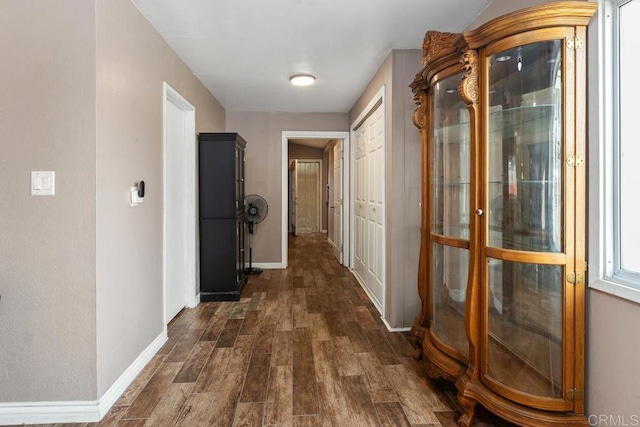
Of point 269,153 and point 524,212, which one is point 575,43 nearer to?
point 524,212

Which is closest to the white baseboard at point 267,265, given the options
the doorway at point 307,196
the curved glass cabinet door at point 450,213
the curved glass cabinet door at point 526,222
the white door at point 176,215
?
the white door at point 176,215

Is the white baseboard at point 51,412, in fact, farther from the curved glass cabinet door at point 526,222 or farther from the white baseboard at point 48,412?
the curved glass cabinet door at point 526,222

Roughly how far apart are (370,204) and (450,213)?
76.6 inches

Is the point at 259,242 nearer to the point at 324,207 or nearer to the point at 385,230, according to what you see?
the point at 385,230

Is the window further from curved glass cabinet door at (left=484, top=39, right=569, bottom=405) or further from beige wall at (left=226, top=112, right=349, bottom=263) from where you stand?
beige wall at (left=226, top=112, right=349, bottom=263)

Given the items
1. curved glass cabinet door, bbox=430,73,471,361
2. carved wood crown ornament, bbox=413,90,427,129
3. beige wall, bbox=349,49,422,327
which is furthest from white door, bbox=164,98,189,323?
curved glass cabinet door, bbox=430,73,471,361

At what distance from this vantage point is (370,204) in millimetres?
3992

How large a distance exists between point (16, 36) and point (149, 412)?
1978mm

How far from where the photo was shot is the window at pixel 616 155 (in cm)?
139

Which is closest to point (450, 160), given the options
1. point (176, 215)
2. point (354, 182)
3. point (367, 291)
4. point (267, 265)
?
point (367, 291)

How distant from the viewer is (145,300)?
2428 millimetres

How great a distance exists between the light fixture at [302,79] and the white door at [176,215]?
1.15m

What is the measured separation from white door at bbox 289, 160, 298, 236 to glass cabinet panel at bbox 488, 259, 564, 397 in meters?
8.24

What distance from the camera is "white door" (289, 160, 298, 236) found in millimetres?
9893
